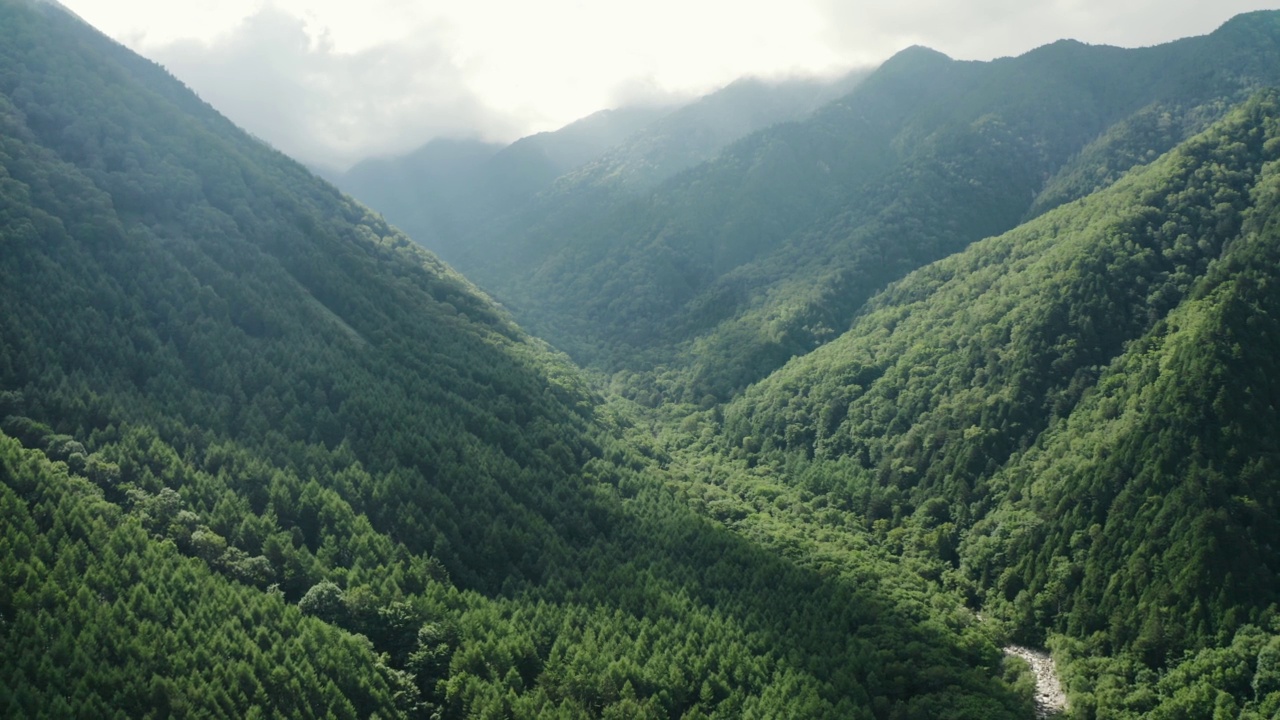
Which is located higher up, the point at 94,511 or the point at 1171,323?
the point at 1171,323

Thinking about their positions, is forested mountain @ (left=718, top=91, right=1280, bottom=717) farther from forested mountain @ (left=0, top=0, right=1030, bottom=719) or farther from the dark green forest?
forested mountain @ (left=0, top=0, right=1030, bottom=719)

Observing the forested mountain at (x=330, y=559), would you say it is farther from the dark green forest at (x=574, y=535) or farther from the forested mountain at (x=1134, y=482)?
the forested mountain at (x=1134, y=482)

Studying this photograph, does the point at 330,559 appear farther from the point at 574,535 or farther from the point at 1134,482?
the point at 1134,482

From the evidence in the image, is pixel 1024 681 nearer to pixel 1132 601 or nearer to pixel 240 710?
pixel 1132 601

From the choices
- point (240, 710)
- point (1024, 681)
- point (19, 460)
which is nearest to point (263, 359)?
point (19, 460)

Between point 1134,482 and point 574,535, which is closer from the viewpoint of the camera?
point 1134,482

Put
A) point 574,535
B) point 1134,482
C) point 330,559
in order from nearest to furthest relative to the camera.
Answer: point 330,559, point 1134,482, point 574,535

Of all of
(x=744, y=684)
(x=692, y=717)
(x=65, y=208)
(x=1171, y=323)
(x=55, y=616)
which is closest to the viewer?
(x=55, y=616)

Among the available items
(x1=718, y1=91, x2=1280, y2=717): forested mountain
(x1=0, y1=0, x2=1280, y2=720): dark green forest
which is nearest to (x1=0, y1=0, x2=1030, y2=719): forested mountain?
(x1=0, y1=0, x2=1280, y2=720): dark green forest

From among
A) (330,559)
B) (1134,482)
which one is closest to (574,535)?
(330,559)
